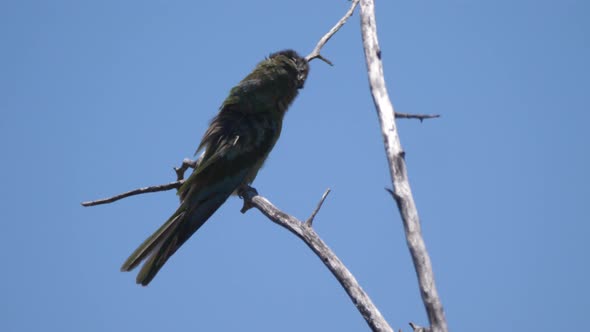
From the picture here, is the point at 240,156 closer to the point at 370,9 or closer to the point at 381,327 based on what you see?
the point at 370,9

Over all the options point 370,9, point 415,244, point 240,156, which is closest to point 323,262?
point 415,244

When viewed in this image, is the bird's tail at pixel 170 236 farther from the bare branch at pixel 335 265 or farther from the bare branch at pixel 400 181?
the bare branch at pixel 400 181

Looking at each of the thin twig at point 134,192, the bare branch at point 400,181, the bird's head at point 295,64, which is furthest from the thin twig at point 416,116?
the bird's head at point 295,64

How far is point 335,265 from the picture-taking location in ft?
11.2

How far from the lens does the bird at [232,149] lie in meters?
4.52

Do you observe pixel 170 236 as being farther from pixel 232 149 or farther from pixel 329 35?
pixel 329 35

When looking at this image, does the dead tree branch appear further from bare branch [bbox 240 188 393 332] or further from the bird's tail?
the bird's tail

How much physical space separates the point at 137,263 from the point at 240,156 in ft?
3.64

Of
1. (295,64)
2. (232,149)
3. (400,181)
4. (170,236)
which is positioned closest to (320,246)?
(400,181)

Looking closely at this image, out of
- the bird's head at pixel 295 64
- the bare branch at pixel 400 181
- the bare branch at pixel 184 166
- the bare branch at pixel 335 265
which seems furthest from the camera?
the bird's head at pixel 295 64

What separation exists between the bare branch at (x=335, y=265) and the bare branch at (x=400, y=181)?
0.42 m

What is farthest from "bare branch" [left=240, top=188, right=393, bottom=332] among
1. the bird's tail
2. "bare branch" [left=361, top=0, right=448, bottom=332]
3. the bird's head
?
the bird's head

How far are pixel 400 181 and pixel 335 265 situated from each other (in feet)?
2.20

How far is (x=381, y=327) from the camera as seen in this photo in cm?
315
